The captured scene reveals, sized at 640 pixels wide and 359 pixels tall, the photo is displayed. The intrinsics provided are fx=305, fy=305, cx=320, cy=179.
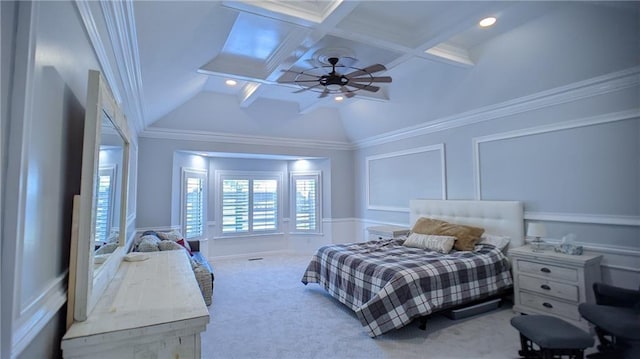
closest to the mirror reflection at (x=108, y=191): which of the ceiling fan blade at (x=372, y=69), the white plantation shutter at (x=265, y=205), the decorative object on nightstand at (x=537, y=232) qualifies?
the ceiling fan blade at (x=372, y=69)

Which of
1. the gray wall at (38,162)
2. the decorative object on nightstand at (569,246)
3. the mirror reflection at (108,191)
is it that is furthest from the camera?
the decorative object on nightstand at (569,246)

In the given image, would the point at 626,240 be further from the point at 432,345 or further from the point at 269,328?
the point at 269,328

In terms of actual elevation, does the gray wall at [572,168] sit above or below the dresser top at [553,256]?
above

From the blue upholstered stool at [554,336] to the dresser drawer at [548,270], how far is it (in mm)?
961

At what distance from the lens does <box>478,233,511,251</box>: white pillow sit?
157 inches

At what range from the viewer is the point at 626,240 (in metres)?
3.12

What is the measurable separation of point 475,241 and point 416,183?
173 cm

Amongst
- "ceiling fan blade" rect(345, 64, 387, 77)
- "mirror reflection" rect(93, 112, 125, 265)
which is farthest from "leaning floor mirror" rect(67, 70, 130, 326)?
"ceiling fan blade" rect(345, 64, 387, 77)

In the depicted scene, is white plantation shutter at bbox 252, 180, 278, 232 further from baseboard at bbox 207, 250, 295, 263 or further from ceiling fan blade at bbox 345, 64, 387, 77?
ceiling fan blade at bbox 345, 64, 387, 77

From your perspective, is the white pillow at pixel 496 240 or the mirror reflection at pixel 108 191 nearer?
the mirror reflection at pixel 108 191

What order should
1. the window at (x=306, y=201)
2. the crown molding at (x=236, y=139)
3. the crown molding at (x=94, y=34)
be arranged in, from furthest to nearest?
1. the window at (x=306, y=201)
2. the crown molding at (x=236, y=139)
3. the crown molding at (x=94, y=34)

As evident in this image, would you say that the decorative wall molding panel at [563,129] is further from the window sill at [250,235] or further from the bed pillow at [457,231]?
the window sill at [250,235]

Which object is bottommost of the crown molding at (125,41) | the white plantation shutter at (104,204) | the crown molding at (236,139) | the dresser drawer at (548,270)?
the dresser drawer at (548,270)

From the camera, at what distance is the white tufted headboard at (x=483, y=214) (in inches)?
156
